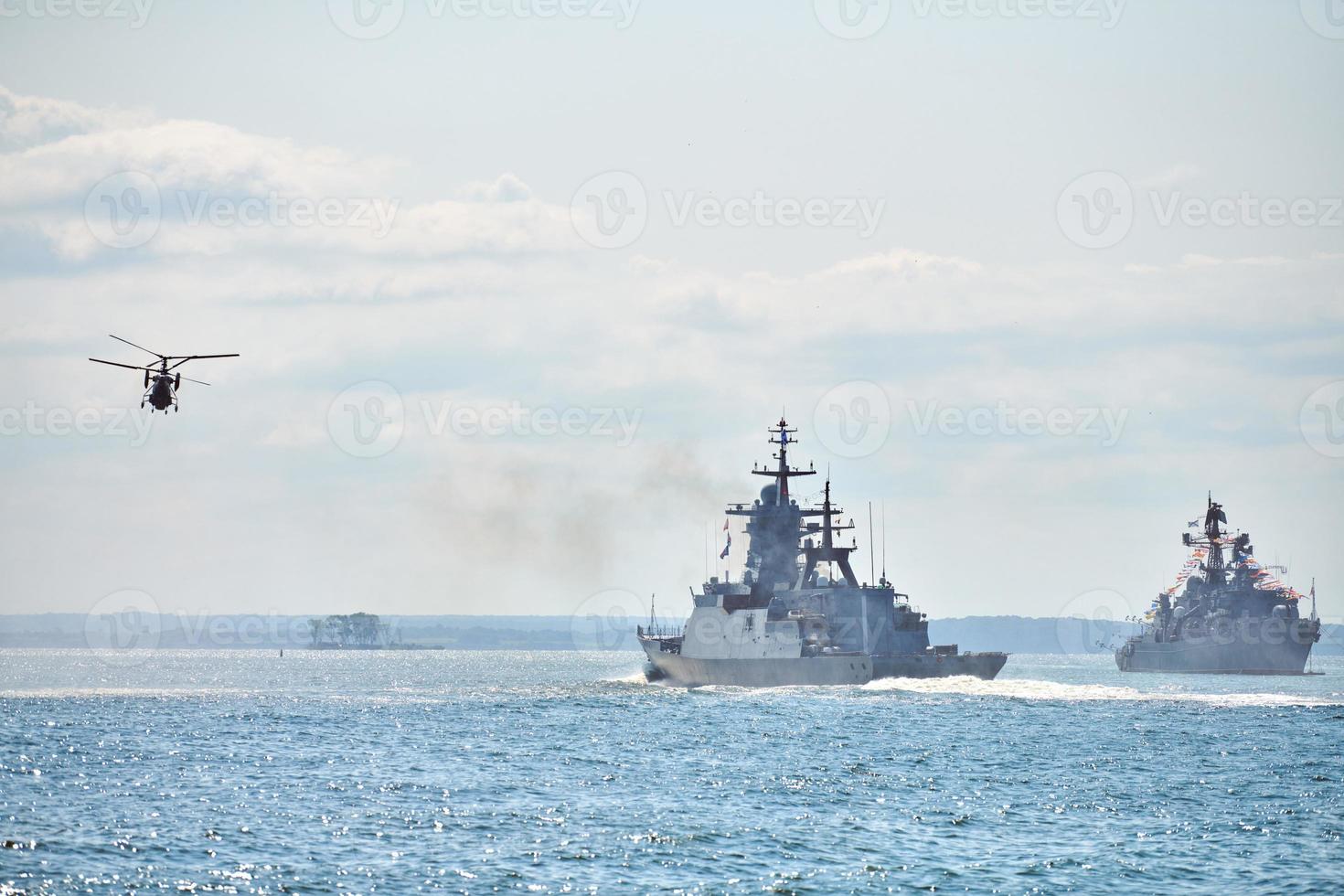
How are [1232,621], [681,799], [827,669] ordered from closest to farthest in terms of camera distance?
[681,799], [827,669], [1232,621]

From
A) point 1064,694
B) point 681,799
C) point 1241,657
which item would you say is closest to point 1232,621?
point 1241,657

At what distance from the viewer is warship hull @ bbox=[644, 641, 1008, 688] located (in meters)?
76.1

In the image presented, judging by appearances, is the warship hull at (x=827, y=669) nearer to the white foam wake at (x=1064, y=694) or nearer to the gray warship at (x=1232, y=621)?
the white foam wake at (x=1064, y=694)

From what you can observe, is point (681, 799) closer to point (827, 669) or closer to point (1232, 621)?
point (827, 669)

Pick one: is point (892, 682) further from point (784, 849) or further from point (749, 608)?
point (784, 849)

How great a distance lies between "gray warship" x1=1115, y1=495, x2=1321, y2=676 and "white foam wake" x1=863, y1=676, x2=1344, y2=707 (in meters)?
36.0

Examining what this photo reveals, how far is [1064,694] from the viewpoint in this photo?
257 ft

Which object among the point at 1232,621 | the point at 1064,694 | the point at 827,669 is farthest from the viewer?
the point at 1232,621

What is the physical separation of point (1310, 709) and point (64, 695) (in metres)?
65.2

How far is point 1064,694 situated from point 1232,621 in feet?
156

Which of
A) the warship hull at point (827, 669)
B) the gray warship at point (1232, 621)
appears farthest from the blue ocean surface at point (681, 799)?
the gray warship at point (1232, 621)

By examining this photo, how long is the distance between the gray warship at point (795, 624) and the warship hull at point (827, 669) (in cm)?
7

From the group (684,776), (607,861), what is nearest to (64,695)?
(684,776)

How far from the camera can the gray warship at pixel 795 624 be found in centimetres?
7788
